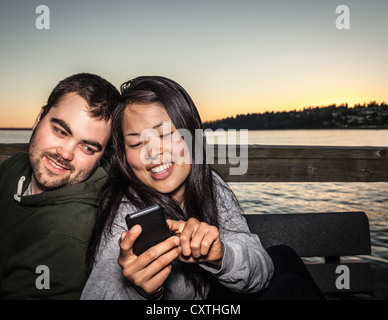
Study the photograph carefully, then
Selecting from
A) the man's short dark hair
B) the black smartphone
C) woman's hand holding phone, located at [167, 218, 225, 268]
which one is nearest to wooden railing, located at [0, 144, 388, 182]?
the man's short dark hair

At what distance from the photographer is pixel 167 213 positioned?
1850 mm

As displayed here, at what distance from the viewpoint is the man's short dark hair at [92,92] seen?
1929mm

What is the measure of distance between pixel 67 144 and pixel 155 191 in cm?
61

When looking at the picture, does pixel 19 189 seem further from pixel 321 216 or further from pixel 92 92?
pixel 321 216

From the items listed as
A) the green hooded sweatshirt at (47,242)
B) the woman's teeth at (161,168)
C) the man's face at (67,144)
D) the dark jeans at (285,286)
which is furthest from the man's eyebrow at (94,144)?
the dark jeans at (285,286)

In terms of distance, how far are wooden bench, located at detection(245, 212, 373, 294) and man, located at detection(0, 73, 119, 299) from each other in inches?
46.2

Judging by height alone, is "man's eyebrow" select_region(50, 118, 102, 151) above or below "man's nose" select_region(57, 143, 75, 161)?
above

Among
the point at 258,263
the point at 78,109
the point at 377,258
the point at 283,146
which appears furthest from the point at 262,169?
the point at 377,258

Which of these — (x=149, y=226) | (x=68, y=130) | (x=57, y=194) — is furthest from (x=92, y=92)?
(x=149, y=226)

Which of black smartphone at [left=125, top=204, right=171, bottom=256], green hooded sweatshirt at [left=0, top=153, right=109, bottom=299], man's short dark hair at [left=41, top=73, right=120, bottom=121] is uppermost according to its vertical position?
man's short dark hair at [left=41, top=73, right=120, bottom=121]

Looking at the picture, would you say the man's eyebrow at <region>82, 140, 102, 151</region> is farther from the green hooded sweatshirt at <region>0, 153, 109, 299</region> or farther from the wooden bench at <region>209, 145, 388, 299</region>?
the wooden bench at <region>209, 145, 388, 299</region>

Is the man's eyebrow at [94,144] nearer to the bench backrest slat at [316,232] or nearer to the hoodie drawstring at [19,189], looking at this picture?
the hoodie drawstring at [19,189]

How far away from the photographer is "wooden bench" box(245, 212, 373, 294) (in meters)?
2.27
